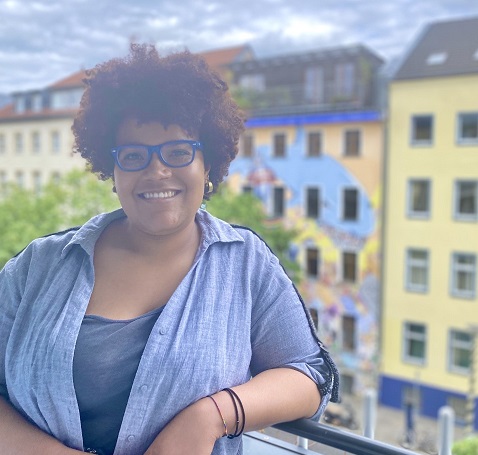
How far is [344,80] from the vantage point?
811 centimetres

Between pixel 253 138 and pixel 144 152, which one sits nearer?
pixel 144 152

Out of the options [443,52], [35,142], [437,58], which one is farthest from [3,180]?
[443,52]

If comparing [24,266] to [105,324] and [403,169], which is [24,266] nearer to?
[105,324]

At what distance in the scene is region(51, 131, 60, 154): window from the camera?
621 cm

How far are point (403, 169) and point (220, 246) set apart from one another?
7210 mm

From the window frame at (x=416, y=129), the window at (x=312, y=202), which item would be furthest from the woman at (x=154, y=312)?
the window at (x=312, y=202)

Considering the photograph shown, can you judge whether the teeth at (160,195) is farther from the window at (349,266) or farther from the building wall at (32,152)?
the window at (349,266)

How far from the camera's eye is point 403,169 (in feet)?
24.8

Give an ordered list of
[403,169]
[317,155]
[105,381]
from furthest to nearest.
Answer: [317,155], [403,169], [105,381]

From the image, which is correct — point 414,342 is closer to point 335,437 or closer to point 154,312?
point 335,437

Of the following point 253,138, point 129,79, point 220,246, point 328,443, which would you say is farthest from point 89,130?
point 253,138

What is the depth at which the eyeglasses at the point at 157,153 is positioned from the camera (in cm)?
59

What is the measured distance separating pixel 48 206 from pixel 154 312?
5.33 m

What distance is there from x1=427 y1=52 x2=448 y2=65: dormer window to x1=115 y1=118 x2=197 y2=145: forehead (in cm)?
727
